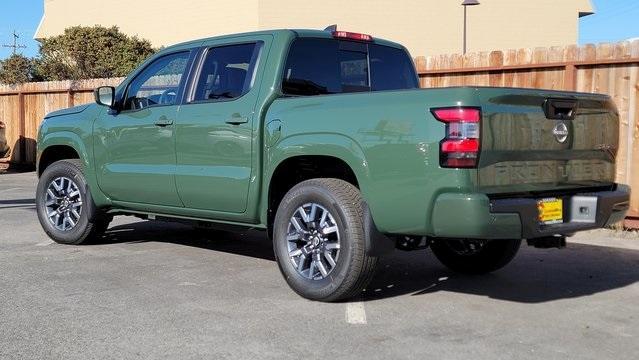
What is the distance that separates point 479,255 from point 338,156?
187 centimetres

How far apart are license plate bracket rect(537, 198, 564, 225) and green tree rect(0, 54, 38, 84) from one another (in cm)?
2437

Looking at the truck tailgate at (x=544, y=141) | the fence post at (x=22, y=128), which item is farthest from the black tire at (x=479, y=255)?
the fence post at (x=22, y=128)

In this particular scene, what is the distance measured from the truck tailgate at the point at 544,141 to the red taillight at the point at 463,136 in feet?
0.20

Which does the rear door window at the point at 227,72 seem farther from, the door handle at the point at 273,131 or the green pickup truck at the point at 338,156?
the door handle at the point at 273,131

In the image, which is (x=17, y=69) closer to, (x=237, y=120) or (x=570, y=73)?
(x=570, y=73)

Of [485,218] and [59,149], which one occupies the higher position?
[59,149]

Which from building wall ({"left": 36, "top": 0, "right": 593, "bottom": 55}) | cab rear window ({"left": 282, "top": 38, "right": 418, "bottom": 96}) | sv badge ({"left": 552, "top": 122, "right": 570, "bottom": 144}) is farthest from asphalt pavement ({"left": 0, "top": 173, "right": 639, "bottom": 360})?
building wall ({"left": 36, "top": 0, "right": 593, "bottom": 55})

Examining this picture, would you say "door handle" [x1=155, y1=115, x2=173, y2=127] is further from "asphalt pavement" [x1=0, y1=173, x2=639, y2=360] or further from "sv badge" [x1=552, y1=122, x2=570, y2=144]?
"sv badge" [x1=552, y1=122, x2=570, y2=144]

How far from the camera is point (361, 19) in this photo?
34.3 m

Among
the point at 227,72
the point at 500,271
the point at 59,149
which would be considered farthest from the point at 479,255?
the point at 59,149

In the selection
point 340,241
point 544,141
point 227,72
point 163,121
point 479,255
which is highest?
point 227,72

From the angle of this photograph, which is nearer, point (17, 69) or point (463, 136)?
point (463, 136)

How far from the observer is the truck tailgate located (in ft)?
14.6

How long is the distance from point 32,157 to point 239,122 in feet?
42.0
